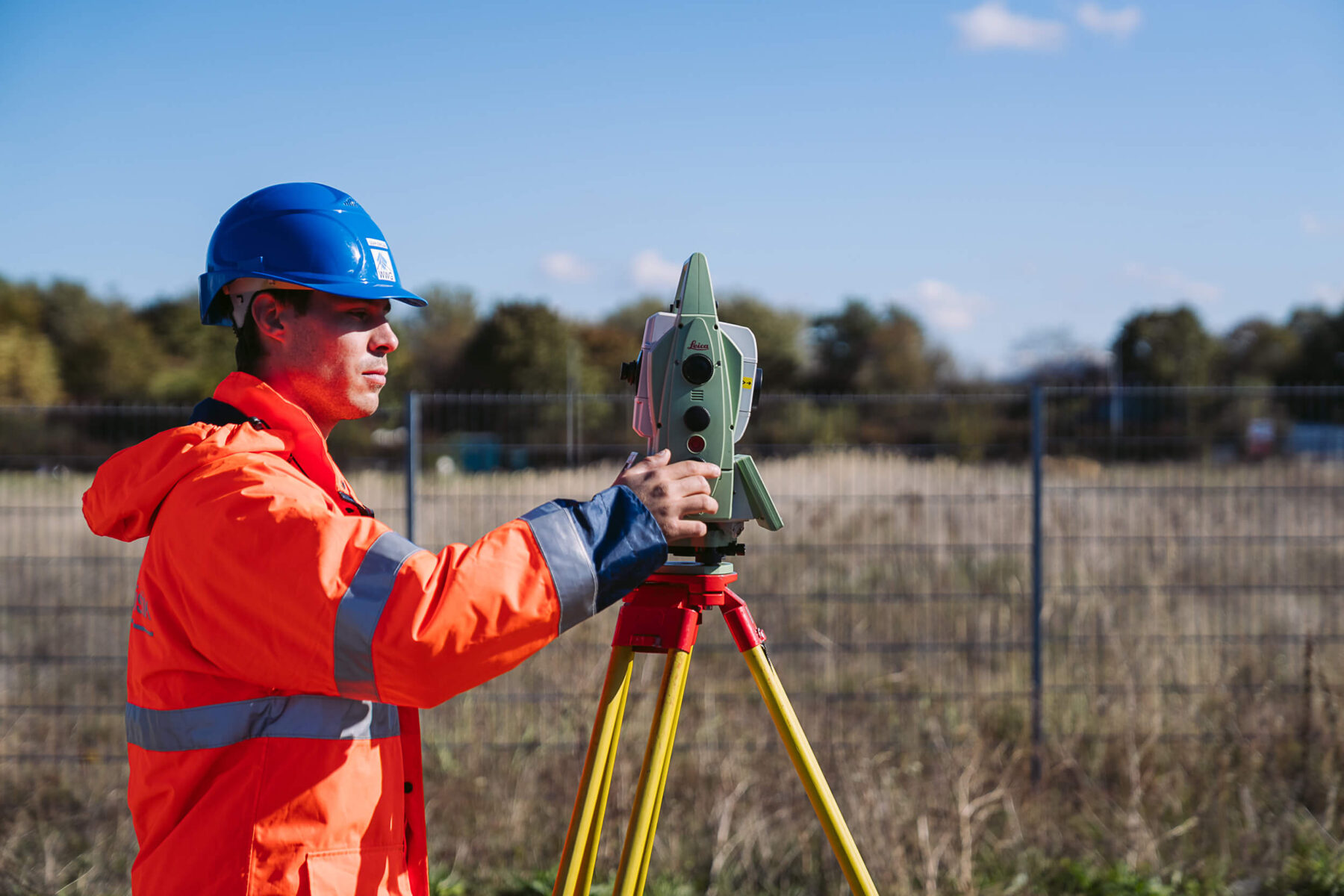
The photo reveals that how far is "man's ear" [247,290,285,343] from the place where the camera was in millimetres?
1546

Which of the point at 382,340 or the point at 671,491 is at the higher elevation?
the point at 382,340

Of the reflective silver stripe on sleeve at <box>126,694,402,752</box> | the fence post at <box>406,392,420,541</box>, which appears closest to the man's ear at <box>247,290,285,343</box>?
the reflective silver stripe on sleeve at <box>126,694,402,752</box>

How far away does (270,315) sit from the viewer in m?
1.55

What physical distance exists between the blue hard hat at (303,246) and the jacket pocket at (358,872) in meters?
0.86

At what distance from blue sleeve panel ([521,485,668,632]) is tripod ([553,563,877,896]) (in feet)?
1.42

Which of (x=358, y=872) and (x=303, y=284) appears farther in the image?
(x=303, y=284)

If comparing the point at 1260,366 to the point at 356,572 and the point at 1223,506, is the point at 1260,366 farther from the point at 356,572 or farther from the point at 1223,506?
the point at 356,572

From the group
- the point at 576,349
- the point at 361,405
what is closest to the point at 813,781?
the point at 361,405

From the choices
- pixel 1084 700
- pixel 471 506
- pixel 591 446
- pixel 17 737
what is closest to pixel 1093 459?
pixel 1084 700

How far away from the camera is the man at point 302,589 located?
3.84 feet

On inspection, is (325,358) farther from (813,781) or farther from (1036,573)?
(1036,573)

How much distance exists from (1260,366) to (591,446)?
40.4m

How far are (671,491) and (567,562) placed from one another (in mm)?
230

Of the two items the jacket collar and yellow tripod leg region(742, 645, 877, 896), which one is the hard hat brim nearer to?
the jacket collar
